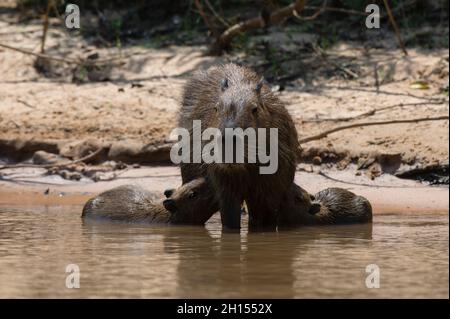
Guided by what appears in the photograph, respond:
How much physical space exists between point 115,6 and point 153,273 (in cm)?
841

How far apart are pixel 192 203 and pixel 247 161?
3.00 ft

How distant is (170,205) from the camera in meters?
8.35

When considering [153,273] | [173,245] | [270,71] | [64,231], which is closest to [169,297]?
[153,273]

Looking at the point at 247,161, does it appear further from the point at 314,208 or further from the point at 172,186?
the point at 172,186

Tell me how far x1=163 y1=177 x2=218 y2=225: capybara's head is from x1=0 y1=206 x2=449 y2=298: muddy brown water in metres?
0.12

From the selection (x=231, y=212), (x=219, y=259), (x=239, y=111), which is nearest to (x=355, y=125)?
(x=231, y=212)

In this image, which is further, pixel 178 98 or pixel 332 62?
pixel 332 62

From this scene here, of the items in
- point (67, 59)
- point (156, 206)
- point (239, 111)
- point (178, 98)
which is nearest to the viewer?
point (239, 111)

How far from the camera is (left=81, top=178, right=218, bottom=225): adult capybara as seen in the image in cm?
830

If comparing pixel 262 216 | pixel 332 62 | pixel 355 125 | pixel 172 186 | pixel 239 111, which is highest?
pixel 332 62

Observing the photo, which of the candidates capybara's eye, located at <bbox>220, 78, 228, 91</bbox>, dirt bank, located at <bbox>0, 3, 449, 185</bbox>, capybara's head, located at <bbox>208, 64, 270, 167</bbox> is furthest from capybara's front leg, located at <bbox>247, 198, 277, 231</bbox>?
dirt bank, located at <bbox>0, 3, 449, 185</bbox>

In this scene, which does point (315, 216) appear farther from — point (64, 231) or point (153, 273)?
point (153, 273)

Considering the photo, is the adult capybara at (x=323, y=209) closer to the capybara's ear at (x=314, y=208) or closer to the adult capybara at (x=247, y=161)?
the capybara's ear at (x=314, y=208)

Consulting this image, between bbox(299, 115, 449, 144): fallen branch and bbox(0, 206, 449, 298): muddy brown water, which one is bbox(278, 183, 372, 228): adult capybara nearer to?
bbox(0, 206, 449, 298): muddy brown water
